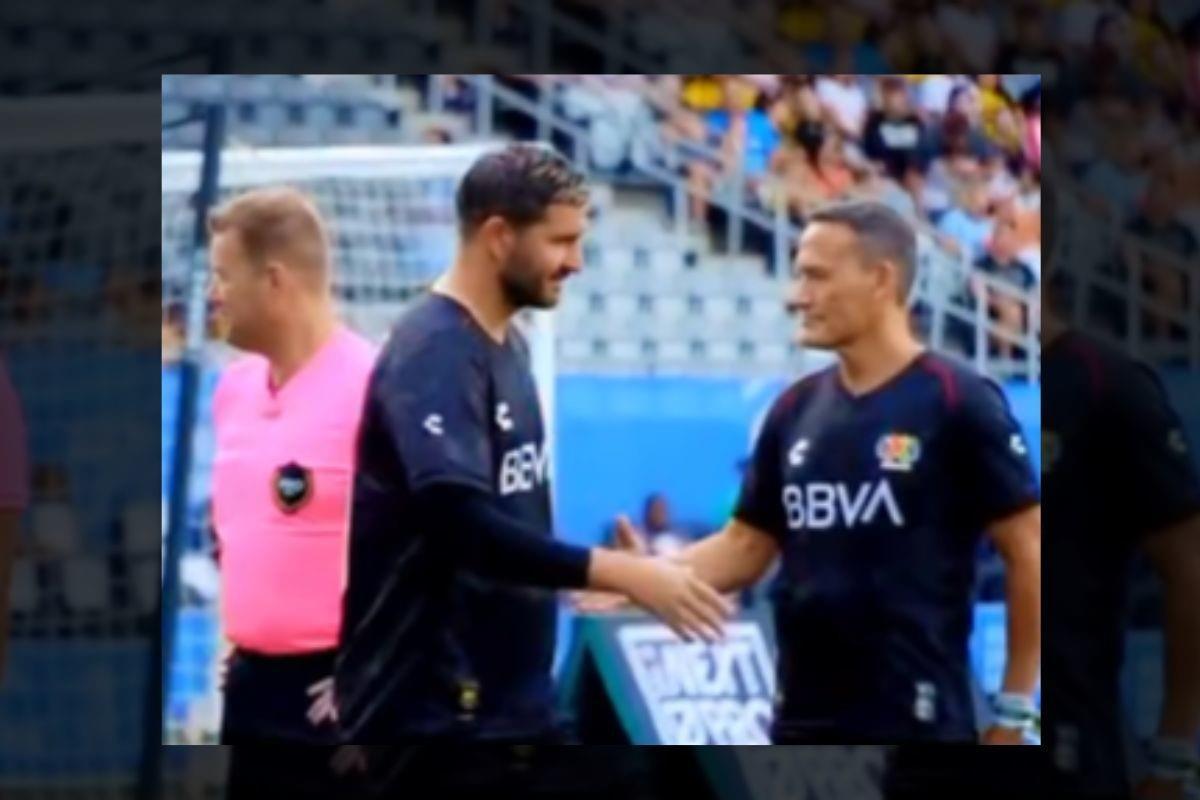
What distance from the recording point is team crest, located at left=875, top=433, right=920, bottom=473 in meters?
6.85

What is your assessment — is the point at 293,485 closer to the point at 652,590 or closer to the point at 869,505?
the point at 652,590

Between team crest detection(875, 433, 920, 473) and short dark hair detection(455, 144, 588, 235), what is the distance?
81 centimetres

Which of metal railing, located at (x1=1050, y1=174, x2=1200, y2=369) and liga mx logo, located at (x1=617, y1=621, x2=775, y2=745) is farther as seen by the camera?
metal railing, located at (x1=1050, y1=174, x2=1200, y2=369)

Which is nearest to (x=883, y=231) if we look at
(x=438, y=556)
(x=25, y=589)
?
(x=438, y=556)

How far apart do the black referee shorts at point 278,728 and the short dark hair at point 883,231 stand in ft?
4.60

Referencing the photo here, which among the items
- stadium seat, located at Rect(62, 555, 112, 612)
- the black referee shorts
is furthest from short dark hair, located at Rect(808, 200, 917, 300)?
stadium seat, located at Rect(62, 555, 112, 612)

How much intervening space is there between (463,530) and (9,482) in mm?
990

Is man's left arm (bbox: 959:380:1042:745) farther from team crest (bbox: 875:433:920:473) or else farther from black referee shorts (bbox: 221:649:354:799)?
black referee shorts (bbox: 221:649:354:799)

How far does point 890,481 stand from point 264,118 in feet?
4.94

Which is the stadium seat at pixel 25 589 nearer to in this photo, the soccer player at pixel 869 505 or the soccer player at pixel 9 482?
the soccer player at pixel 9 482

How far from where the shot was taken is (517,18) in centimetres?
687

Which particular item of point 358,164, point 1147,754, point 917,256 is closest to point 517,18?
point 358,164

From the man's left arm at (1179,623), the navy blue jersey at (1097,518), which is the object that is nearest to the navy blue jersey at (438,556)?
the navy blue jersey at (1097,518)

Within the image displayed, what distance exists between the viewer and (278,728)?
22.4ft
